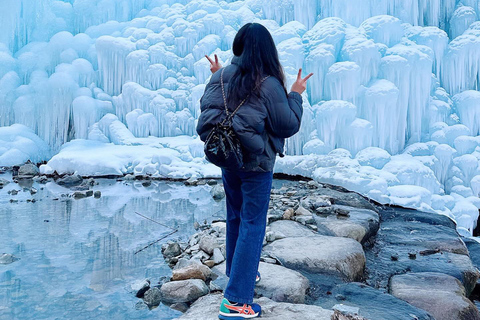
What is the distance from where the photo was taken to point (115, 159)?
927cm

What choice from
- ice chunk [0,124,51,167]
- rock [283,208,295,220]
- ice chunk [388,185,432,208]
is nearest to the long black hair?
rock [283,208,295,220]

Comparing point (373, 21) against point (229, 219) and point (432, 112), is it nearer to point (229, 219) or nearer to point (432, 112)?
point (432, 112)

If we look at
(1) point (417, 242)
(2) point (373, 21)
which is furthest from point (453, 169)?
(2) point (373, 21)

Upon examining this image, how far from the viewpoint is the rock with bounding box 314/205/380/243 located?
158 inches

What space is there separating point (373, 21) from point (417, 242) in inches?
250

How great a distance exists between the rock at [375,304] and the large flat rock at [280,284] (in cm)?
22

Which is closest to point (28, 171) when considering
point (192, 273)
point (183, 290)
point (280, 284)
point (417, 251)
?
point (192, 273)

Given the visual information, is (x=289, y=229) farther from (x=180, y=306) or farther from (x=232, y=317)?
(x=232, y=317)

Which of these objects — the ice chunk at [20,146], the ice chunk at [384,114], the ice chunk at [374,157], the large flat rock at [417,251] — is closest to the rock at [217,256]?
the large flat rock at [417,251]

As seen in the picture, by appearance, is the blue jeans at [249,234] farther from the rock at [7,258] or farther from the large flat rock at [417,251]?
the rock at [7,258]

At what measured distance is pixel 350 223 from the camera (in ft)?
13.7

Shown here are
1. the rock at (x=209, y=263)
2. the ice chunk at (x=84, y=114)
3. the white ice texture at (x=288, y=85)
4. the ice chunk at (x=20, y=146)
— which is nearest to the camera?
the rock at (x=209, y=263)

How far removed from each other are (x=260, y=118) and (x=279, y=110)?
0.11 m

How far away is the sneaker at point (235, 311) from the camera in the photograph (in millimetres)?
1878
